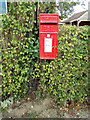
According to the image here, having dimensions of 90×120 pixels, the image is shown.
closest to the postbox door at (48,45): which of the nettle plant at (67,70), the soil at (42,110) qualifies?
the nettle plant at (67,70)

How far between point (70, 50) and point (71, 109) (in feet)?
5.06

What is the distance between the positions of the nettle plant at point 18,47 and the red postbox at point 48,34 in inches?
14.1

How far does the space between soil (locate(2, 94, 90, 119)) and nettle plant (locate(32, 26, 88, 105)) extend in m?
0.18

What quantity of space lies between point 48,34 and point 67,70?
105 cm

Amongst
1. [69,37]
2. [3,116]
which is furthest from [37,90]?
[69,37]

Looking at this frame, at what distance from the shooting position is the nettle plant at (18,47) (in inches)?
98.3

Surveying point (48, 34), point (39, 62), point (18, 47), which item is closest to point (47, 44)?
point (48, 34)

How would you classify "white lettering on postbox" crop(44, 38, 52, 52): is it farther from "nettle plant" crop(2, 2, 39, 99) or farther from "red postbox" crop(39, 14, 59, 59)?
"nettle plant" crop(2, 2, 39, 99)

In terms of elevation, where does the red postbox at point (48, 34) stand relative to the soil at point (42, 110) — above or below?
above

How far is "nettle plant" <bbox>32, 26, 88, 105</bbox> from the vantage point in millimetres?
2564

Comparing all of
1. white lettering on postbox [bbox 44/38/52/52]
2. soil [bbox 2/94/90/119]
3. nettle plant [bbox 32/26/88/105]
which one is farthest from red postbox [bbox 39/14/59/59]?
soil [bbox 2/94/90/119]

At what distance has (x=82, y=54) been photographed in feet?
8.55

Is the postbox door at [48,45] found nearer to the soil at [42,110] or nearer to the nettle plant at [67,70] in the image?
the nettle plant at [67,70]

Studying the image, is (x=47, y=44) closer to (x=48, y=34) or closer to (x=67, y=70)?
(x=48, y=34)
